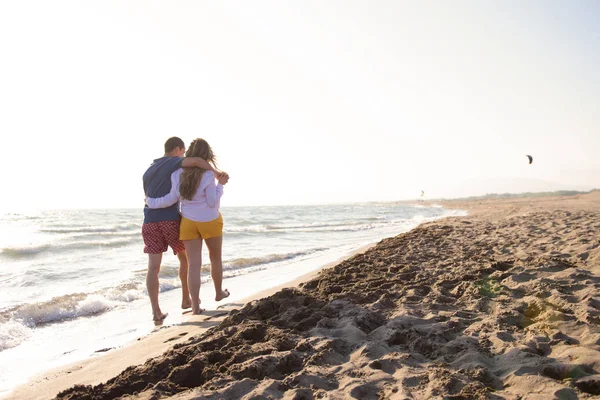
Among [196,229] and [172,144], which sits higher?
[172,144]

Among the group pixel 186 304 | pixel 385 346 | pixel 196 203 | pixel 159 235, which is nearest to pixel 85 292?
pixel 186 304

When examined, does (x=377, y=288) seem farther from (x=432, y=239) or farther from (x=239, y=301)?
(x=432, y=239)

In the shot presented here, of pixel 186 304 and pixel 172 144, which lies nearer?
pixel 172 144

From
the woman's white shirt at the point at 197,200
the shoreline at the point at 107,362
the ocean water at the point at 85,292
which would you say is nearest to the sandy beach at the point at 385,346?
the shoreline at the point at 107,362

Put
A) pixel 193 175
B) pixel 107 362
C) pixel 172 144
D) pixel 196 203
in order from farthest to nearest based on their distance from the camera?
pixel 172 144 → pixel 196 203 → pixel 193 175 → pixel 107 362

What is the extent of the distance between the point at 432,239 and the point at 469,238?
711 mm

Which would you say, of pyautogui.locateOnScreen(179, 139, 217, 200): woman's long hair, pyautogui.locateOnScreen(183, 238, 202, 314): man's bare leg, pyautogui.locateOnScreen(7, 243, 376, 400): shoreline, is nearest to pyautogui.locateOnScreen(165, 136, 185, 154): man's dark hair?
pyautogui.locateOnScreen(179, 139, 217, 200): woman's long hair

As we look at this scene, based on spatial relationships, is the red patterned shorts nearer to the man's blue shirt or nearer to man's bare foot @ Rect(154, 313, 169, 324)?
the man's blue shirt

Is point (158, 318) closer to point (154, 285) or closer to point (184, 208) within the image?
point (154, 285)

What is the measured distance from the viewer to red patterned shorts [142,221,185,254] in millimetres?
4363

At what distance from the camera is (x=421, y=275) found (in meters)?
4.65

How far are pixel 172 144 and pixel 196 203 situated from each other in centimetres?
78

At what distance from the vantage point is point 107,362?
3148 mm

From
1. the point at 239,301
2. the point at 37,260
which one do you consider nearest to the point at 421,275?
the point at 239,301
